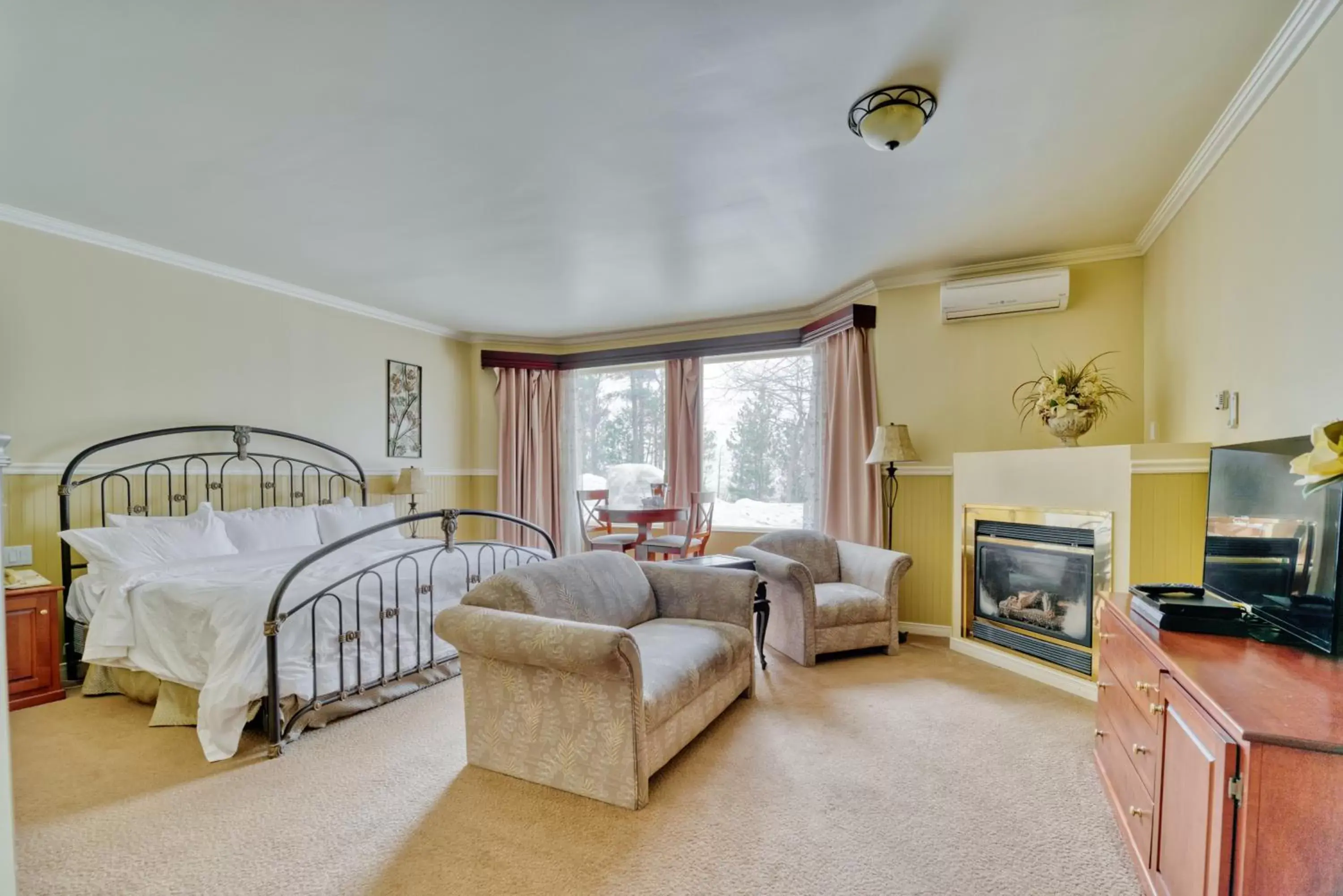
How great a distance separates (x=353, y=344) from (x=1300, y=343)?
224 inches

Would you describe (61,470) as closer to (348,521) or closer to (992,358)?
(348,521)

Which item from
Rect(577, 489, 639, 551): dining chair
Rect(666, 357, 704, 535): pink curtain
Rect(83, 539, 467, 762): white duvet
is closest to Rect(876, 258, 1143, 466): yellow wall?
Rect(666, 357, 704, 535): pink curtain

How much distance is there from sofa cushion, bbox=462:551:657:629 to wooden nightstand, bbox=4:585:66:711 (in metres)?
2.38

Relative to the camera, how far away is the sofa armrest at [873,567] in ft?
12.5

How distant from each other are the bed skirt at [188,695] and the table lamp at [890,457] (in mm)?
3024

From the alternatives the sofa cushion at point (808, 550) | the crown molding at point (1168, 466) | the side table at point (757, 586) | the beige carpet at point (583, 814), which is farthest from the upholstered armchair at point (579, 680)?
the crown molding at point (1168, 466)

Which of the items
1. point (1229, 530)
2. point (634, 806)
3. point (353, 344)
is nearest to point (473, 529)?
point (353, 344)

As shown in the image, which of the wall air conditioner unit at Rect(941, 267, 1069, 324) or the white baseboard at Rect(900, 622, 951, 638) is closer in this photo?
the wall air conditioner unit at Rect(941, 267, 1069, 324)

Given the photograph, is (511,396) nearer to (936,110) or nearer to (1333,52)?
(936,110)

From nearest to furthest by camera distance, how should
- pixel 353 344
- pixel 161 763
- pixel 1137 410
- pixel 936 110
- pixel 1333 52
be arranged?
pixel 1333 52
pixel 936 110
pixel 161 763
pixel 1137 410
pixel 353 344

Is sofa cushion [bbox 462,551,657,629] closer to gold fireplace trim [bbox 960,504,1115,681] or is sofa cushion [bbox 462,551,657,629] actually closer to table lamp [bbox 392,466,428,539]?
gold fireplace trim [bbox 960,504,1115,681]

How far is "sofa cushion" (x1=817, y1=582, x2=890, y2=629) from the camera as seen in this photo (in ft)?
12.0

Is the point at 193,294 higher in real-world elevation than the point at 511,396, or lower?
higher

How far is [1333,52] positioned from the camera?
1.81 meters
